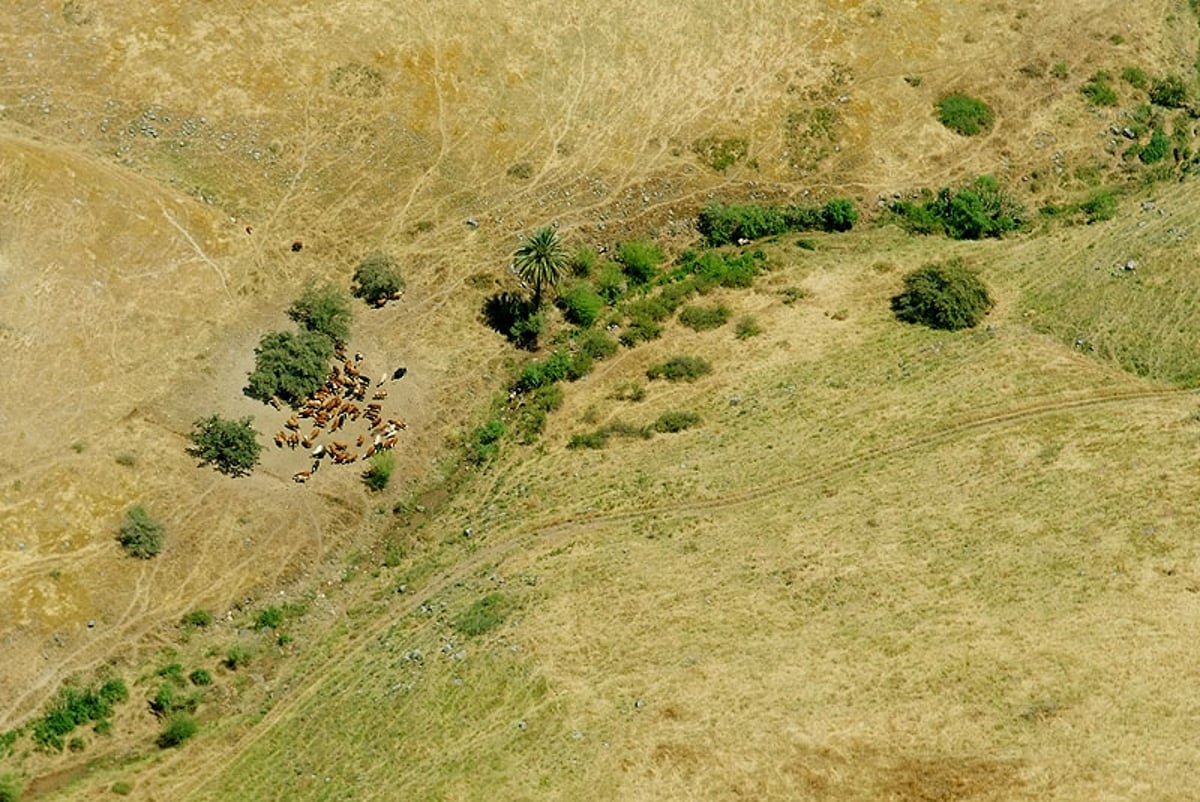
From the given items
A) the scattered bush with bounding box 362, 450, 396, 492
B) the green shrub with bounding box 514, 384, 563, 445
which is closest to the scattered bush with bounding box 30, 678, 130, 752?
the scattered bush with bounding box 362, 450, 396, 492

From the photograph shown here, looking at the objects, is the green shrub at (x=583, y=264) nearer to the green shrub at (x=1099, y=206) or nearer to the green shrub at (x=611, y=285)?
the green shrub at (x=611, y=285)

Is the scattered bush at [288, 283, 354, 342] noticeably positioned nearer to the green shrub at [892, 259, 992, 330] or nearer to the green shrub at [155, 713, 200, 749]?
the green shrub at [155, 713, 200, 749]

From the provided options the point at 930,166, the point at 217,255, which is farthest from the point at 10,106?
the point at 930,166

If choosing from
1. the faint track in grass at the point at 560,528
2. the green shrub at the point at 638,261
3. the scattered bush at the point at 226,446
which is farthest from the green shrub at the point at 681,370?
the scattered bush at the point at 226,446

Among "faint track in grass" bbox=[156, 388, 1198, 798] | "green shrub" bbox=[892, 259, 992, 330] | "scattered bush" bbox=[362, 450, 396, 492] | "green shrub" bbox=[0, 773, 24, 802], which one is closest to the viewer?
"green shrub" bbox=[0, 773, 24, 802]

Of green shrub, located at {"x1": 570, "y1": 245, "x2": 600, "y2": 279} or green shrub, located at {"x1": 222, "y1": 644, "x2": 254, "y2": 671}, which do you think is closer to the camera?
green shrub, located at {"x1": 222, "y1": 644, "x2": 254, "y2": 671}
